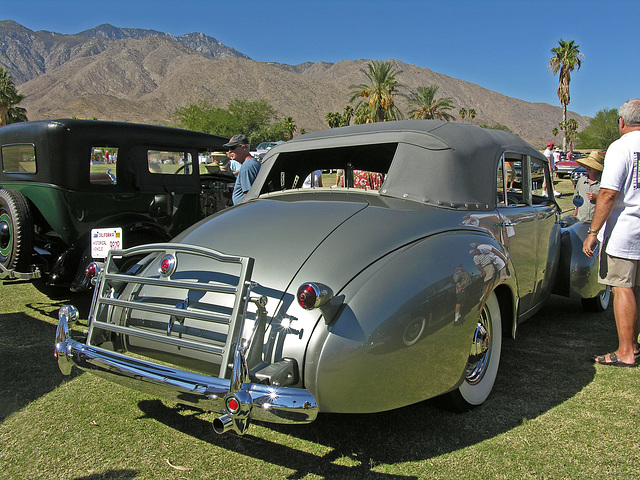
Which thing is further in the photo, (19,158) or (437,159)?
(19,158)

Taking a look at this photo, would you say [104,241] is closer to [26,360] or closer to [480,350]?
[26,360]

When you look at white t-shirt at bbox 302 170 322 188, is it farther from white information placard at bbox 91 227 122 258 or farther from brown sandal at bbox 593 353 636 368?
brown sandal at bbox 593 353 636 368

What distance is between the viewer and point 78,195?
16.0 ft

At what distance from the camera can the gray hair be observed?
3504 mm

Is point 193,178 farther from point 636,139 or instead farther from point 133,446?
point 636,139

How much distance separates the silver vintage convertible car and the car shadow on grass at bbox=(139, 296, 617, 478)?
164 mm

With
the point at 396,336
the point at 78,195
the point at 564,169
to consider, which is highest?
the point at 564,169

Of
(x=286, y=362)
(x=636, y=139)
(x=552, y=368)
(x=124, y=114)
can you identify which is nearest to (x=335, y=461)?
(x=286, y=362)

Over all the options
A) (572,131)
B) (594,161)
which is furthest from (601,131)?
(594,161)

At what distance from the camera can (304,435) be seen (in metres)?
2.59

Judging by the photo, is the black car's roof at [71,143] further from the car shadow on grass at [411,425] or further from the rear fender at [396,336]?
the rear fender at [396,336]

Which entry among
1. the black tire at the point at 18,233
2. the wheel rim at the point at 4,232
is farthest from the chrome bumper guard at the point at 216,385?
the wheel rim at the point at 4,232

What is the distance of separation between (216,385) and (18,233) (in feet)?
11.8

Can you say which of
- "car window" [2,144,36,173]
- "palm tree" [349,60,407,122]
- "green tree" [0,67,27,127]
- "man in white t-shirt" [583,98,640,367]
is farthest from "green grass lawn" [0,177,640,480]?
"green tree" [0,67,27,127]
